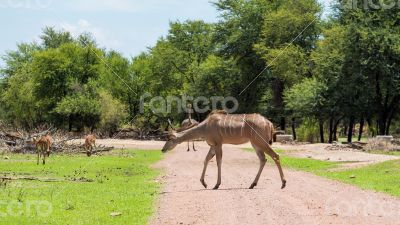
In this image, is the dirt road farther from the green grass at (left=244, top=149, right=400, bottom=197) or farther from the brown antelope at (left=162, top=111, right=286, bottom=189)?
the brown antelope at (left=162, top=111, right=286, bottom=189)

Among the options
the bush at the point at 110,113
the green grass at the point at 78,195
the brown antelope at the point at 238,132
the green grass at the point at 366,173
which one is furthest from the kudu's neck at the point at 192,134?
the bush at the point at 110,113

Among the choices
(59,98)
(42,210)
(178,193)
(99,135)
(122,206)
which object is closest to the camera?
(42,210)

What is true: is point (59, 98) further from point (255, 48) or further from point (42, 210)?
point (42, 210)

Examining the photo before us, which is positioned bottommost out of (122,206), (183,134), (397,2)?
(122,206)

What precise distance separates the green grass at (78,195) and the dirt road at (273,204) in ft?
2.20

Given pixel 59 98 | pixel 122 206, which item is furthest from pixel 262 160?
pixel 59 98

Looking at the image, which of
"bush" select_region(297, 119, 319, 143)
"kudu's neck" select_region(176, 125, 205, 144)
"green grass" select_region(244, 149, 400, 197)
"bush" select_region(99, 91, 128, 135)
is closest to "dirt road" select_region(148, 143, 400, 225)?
"green grass" select_region(244, 149, 400, 197)

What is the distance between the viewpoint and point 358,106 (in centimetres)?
4862

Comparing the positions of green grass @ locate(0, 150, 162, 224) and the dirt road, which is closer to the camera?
the dirt road

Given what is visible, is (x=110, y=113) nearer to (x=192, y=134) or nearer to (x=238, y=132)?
(x=192, y=134)

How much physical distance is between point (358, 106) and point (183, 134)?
109 feet

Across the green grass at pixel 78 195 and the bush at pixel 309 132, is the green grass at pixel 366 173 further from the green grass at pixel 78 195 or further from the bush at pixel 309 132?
the bush at pixel 309 132

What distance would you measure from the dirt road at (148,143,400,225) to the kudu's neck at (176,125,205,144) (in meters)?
1.52

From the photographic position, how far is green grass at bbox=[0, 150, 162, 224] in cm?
1212
